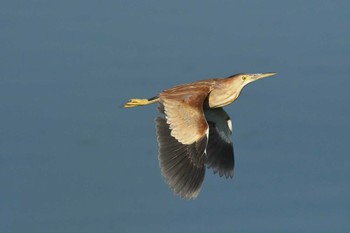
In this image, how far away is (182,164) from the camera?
12055mm

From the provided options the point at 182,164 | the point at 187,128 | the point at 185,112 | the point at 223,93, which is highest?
the point at 223,93

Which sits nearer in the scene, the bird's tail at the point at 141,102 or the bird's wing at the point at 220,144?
the bird's tail at the point at 141,102

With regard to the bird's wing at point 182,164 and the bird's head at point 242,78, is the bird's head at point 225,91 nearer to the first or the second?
the bird's head at point 242,78

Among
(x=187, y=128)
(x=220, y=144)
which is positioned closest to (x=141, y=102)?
(x=220, y=144)

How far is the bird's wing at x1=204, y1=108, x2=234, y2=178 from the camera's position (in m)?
13.3

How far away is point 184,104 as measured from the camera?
12305mm

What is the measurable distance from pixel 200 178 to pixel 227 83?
1.27m

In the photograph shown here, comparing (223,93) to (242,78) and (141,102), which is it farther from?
(141,102)

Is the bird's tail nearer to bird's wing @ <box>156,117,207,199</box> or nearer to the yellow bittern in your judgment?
the yellow bittern

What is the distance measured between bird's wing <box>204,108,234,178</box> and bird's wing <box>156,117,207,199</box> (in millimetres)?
1140

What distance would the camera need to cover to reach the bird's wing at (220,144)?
43.5 ft

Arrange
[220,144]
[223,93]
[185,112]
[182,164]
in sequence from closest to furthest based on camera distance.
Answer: [182,164], [185,112], [223,93], [220,144]

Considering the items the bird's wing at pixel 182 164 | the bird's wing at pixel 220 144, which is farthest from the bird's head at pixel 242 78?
the bird's wing at pixel 182 164

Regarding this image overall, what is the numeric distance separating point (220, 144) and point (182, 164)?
135 cm
